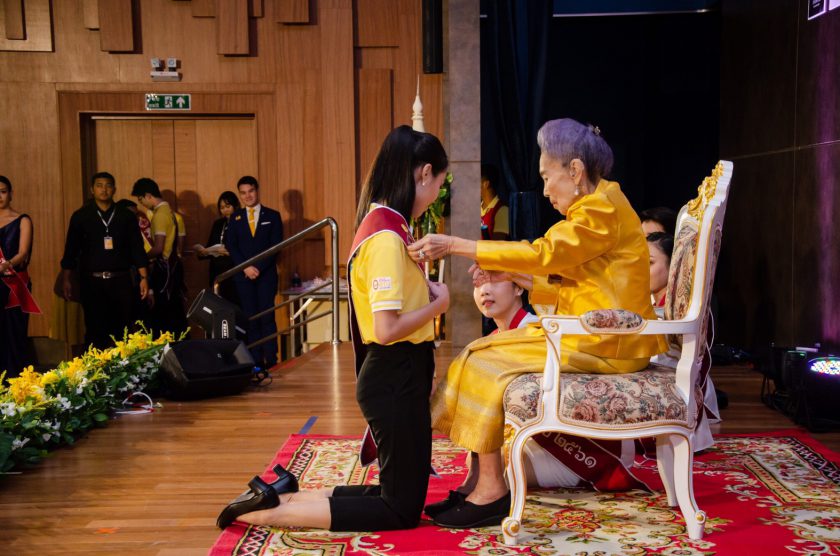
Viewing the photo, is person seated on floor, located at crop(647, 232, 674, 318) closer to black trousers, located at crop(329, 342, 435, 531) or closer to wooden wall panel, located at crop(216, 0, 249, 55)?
black trousers, located at crop(329, 342, 435, 531)

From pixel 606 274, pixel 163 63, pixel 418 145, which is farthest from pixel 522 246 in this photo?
pixel 163 63

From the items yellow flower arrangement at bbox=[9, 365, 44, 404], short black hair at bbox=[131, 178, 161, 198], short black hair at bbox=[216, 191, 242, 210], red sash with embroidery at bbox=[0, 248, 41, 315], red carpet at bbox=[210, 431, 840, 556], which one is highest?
short black hair at bbox=[131, 178, 161, 198]

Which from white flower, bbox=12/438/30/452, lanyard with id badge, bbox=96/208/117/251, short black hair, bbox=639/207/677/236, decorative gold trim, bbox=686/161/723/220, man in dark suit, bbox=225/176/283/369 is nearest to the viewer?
decorative gold trim, bbox=686/161/723/220

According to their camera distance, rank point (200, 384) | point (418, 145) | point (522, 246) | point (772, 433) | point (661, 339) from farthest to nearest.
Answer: point (200, 384), point (772, 433), point (661, 339), point (522, 246), point (418, 145)

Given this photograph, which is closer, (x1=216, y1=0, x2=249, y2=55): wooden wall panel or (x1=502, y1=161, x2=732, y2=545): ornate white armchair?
(x1=502, y1=161, x2=732, y2=545): ornate white armchair

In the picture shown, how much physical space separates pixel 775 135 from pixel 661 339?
11.8 feet

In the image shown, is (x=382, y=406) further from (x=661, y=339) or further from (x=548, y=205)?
(x=548, y=205)

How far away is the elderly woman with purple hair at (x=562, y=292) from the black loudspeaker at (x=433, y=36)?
4535 millimetres

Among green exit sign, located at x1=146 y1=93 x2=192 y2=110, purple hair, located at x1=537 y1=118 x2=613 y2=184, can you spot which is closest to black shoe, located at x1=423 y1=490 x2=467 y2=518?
purple hair, located at x1=537 y1=118 x2=613 y2=184

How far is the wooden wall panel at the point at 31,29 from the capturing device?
8.50 m

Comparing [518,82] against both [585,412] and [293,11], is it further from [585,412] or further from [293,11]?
[585,412]

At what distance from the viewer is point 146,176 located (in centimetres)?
909

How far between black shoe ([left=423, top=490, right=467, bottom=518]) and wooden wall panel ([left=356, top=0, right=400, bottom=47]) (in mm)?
6246

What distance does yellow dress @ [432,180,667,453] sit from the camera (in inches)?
112
